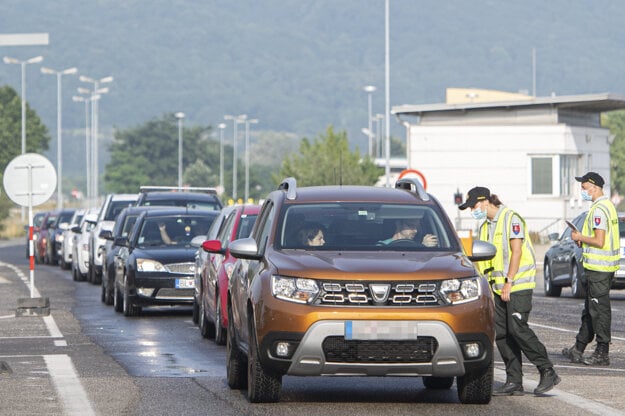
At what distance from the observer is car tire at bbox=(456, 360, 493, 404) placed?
12062 millimetres

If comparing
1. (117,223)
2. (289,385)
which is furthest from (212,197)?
(289,385)

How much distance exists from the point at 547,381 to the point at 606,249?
3476mm

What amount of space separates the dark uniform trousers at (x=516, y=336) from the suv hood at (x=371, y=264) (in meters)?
1.06

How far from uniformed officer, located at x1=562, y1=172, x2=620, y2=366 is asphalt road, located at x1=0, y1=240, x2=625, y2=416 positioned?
25cm

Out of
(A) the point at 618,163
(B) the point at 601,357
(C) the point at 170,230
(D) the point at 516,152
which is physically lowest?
(B) the point at 601,357

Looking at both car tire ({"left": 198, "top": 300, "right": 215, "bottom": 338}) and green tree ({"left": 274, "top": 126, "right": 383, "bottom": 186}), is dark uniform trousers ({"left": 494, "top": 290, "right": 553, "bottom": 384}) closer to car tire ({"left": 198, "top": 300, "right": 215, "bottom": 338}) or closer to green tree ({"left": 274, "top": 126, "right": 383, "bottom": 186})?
car tire ({"left": 198, "top": 300, "right": 215, "bottom": 338})

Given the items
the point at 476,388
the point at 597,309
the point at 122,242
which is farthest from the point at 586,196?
the point at 122,242

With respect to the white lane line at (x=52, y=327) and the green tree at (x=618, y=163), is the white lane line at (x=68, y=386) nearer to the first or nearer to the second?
the white lane line at (x=52, y=327)

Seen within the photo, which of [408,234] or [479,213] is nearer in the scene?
[408,234]

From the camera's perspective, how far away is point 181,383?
13734mm

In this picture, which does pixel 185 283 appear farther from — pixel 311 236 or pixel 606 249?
pixel 311 236

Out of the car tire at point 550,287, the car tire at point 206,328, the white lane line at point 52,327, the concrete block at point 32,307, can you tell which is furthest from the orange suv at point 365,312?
the car tire at point 550,287

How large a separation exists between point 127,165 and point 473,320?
183271mm

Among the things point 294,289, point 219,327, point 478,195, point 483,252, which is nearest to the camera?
point 294,289
